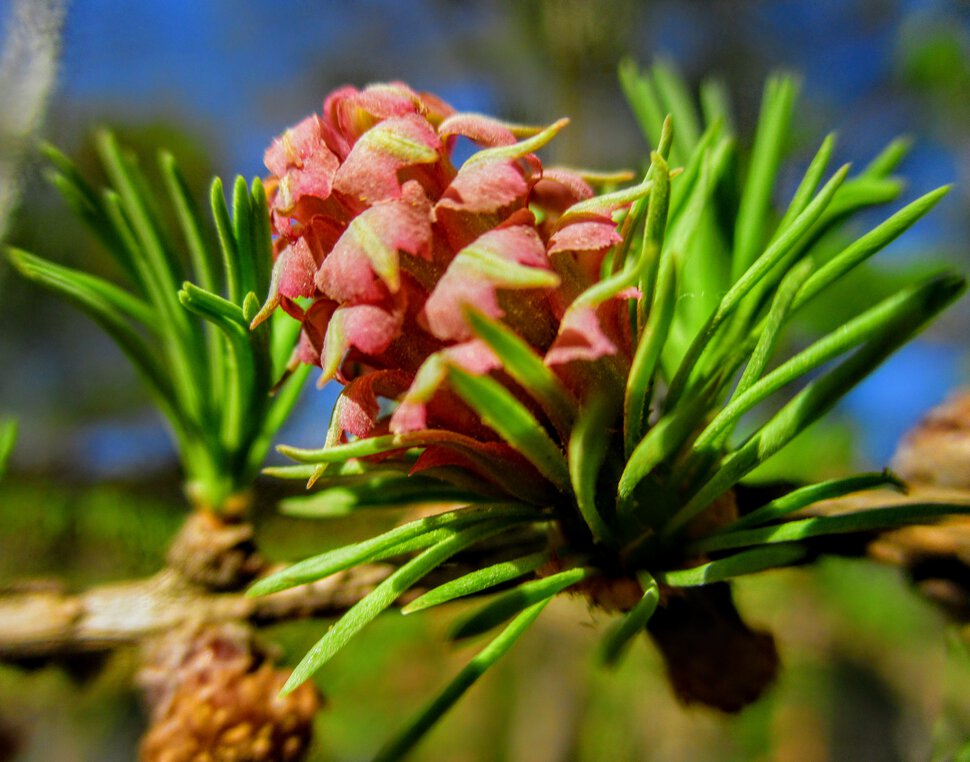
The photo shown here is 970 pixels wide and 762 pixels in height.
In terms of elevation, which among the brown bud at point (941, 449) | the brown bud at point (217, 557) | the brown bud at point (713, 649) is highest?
the brown bud at point (217, 557)

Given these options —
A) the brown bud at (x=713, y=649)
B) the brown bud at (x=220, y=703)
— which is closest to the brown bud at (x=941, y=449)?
the brown bud at (x=713, y=649)

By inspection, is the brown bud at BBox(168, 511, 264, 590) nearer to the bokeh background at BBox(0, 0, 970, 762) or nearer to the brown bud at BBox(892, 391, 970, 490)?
the bokeh background at BBox(0, 0, 970, 762)

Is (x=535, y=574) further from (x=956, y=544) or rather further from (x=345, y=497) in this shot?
(x=956, y=544)

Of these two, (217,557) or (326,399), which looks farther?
(326,399)

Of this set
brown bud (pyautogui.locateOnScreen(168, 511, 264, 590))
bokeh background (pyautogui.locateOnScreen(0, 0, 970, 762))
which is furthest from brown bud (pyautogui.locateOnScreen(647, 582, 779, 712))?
brown bud (pyautogui.locateOnScreen(168, 511, 264, 590))

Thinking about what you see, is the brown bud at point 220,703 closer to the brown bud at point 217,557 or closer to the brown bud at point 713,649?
the brown bud at point 217,557

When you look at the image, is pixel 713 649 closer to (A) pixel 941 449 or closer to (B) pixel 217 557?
(A) pixel 941 449

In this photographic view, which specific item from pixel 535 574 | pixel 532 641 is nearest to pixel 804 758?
pixel 532 641

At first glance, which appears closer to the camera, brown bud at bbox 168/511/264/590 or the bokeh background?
brown bud at bbox 168/511/264/590

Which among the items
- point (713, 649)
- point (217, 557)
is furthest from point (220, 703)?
point (713, 649)
